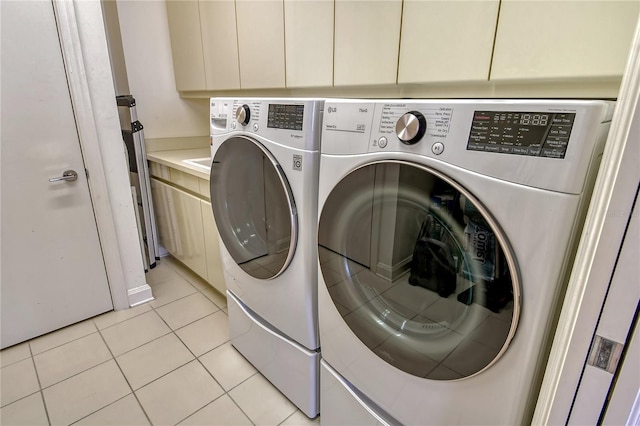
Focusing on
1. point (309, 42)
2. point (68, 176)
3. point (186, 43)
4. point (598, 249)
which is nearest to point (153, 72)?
point (186, 43)

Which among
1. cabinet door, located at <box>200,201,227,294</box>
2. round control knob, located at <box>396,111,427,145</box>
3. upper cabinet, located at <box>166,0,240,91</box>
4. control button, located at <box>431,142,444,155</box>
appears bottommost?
cabinet door, located at <box>200,201,227,294</box>

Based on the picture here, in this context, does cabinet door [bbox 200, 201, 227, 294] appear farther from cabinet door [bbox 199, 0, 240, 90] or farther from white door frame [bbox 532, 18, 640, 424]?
white door frame [bbox 532, 18, 640, 424]

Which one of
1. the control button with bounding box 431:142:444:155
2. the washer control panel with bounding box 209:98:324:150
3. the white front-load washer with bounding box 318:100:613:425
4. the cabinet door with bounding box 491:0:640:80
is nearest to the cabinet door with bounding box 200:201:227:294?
the washer control panel with bounding box 209:98:324:150

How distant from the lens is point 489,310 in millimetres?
681

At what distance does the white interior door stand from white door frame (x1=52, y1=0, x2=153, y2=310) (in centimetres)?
4

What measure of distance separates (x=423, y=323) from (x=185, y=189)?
5.54 ft

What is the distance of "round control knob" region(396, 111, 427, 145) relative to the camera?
2.30ft

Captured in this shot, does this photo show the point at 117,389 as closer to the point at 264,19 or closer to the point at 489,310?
the point at 489,310

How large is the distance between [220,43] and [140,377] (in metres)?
1.81

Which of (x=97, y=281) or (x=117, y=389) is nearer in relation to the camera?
(x=117, y=389)

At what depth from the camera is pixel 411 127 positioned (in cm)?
71

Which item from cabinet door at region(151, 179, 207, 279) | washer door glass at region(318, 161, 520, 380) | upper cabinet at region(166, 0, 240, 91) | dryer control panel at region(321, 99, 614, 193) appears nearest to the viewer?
dryer control panel at region(321, 99, 614, 193)

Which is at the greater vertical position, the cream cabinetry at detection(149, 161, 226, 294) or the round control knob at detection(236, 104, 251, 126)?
the round control knob at detection(236, 104, 251, 126)

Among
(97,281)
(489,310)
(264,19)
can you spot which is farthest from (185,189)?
(489,310)
